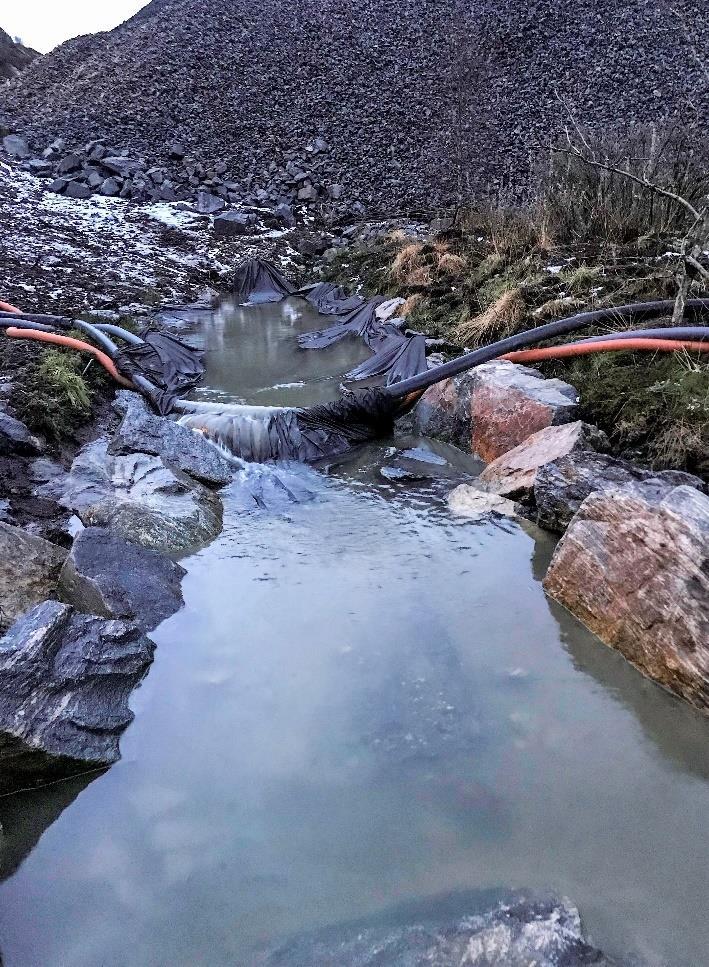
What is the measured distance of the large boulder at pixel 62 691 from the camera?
2.35 meters

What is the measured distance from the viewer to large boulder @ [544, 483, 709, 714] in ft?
8.67

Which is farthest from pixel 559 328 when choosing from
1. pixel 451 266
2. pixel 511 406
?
pixel 451 266

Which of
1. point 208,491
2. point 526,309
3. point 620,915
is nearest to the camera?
point 620,915

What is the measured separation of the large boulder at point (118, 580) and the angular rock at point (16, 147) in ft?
52.4

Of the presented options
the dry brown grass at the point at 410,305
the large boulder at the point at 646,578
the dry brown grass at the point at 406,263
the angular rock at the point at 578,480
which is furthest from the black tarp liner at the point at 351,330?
the large boulder at the point at 646,578

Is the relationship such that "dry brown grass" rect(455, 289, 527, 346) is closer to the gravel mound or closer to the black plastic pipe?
the black plastic pipe

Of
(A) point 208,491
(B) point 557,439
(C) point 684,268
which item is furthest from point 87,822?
(C) point 684,268

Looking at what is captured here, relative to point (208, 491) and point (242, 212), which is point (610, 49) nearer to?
point (242, 212)

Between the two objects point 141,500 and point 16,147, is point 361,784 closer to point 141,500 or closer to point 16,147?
point 141,500

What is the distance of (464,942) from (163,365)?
20.4ft

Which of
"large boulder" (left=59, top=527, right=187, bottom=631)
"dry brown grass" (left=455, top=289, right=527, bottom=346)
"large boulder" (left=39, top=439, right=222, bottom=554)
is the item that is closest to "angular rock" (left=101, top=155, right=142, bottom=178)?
"dry brown grass" (left=455, top=289, right=527, bottom=346)

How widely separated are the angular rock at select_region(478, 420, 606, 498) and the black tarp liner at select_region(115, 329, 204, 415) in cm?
310

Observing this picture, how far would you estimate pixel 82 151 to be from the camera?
53.4 ft

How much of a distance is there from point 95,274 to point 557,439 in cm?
877
